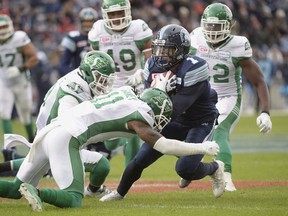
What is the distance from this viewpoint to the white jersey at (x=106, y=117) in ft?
18.8

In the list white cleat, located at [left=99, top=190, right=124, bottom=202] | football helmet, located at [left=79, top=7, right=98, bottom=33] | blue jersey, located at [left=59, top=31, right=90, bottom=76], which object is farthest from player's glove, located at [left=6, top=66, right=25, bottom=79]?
white cleat, located at [left=99, top=190, right=124, bottom=202]

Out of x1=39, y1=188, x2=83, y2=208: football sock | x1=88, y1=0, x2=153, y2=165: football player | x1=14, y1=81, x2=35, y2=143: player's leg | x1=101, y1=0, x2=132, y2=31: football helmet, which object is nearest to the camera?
x1=39, y1=188, x2=83, y2=208: football sock

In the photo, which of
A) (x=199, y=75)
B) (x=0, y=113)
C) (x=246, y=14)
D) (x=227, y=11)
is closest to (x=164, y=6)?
(x=246, y=14)

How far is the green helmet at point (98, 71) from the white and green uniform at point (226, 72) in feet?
5.25

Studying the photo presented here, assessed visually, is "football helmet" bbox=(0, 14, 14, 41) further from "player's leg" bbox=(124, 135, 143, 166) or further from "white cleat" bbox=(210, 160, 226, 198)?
"white cleat" bbox=(210, 160, 226, 198)

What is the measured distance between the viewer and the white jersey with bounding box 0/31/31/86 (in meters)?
11.0

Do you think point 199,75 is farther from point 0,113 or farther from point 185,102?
point 0,113

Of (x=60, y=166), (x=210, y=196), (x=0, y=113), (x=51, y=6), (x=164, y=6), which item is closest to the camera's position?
(x=60, y=166)

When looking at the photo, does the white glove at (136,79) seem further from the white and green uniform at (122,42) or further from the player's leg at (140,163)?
the player's leg at (140,163)

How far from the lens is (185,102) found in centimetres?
636

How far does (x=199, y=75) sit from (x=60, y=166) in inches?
58.0

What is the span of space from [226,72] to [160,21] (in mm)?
13916

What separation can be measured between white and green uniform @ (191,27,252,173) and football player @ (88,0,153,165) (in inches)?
39.8

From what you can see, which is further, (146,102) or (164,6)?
(164,6)
